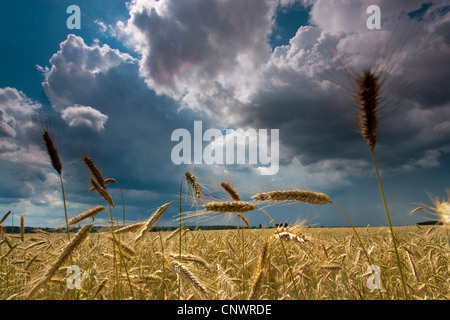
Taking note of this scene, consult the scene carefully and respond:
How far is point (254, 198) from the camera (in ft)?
7.96

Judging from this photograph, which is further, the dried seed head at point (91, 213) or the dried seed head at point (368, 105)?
the dried seed head at point (91, 213)

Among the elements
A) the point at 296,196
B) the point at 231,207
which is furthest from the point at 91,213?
the point at 296,196

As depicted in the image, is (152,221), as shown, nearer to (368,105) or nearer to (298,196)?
(298,196)

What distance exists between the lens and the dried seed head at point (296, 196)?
2376mm

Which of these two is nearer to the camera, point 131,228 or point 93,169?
point 131,228

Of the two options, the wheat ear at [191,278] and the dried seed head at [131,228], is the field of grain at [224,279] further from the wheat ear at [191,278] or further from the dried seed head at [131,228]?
the dried seed head at [131,228]

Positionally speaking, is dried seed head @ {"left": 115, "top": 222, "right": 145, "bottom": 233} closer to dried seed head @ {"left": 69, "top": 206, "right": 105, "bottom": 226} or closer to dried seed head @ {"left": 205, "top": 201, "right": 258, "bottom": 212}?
dried seed head @ {"left": 69, "top": 206, "right": 105, "bottom": 226}

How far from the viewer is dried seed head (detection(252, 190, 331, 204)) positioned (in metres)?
2.38

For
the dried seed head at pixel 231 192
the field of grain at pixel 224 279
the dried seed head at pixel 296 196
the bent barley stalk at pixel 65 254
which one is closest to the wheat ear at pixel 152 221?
the field of grain at pixel 224 279

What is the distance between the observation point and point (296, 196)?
2.39 meters

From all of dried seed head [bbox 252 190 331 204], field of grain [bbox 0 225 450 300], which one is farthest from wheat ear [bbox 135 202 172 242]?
dried seed head [bbox 252 190 331 204]
